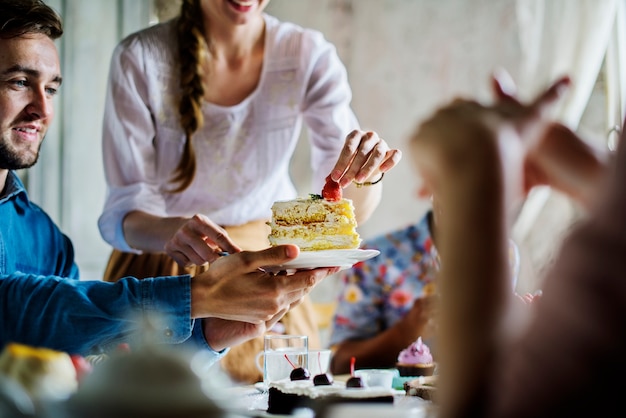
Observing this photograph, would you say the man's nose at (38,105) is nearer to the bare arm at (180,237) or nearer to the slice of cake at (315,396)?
the bare arm at (180,237)

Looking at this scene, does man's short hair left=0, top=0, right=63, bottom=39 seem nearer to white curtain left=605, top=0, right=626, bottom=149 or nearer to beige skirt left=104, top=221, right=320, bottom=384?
beige skirt left=104, top=221, right=320, bottom=384

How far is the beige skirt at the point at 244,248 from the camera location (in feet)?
8.81

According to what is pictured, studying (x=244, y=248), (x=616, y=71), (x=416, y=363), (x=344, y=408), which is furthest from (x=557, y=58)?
(x=344, y=408)

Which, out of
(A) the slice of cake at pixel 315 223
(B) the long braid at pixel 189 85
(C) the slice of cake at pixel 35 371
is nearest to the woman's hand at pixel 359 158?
(A) the slice of cake at pixel 315 223

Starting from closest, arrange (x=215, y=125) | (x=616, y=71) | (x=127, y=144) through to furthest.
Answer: (x=127, y=144) < (x=215, y=125) < (x=616, y=71)

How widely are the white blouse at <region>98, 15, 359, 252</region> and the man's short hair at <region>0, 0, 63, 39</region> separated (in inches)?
11.9

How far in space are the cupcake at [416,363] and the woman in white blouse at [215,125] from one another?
54cm

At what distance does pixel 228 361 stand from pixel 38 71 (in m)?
1.08

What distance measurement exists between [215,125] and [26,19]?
0.68 m

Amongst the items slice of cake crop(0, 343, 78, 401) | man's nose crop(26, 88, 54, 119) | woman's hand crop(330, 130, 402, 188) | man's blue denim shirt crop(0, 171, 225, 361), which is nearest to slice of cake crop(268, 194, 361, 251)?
woman's hand crop(330, 130, 402, 188)

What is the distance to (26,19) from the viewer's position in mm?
2424

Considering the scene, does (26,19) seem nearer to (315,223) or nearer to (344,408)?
(315,223)

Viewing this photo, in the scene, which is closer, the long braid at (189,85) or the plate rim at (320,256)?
the plate rim at (320,256)

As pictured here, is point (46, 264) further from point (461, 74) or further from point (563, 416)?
point (461, 74)
